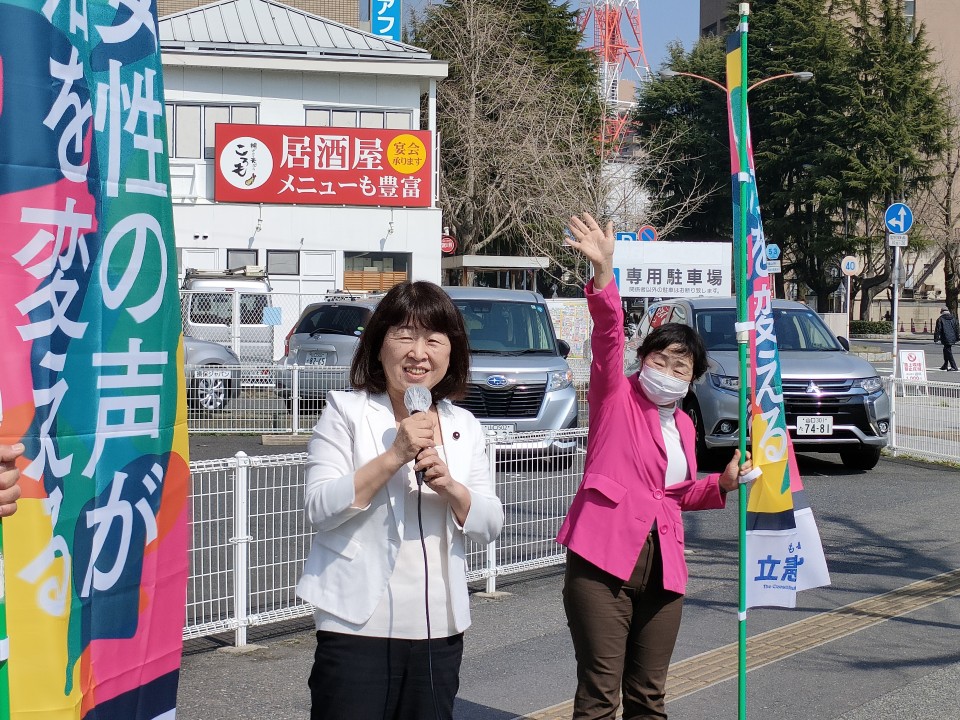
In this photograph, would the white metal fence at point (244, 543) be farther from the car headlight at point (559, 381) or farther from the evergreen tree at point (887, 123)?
the evergreen tree at point (887, 123)

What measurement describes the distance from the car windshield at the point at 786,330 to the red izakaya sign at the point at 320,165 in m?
16.1

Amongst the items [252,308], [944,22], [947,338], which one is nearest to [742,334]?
[252,308]

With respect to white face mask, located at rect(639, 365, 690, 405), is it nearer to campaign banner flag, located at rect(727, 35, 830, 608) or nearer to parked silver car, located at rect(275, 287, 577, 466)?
campaign banner flag, located at rect(727, 35, 830, 608)

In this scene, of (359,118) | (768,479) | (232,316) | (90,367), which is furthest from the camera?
(359,118)

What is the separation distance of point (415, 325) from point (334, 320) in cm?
1560

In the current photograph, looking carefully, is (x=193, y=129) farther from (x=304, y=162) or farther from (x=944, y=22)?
(x=944, y=22)

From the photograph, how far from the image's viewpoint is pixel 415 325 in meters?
3.21

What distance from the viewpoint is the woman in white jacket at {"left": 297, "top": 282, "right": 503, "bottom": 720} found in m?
3.02

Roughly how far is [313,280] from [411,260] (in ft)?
8.29


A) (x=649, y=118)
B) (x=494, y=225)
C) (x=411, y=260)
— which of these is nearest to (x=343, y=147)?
(x=411, y=260)

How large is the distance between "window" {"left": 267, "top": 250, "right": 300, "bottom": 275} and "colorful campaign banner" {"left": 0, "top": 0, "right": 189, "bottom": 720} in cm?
2683

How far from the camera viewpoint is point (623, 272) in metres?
20.6

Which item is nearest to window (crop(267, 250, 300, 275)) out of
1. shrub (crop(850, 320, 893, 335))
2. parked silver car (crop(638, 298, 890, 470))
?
parked silver car (crop(638, 298, 890, 470))

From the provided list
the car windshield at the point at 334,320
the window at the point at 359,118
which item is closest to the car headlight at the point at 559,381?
the car windshield at the point at 334,320
